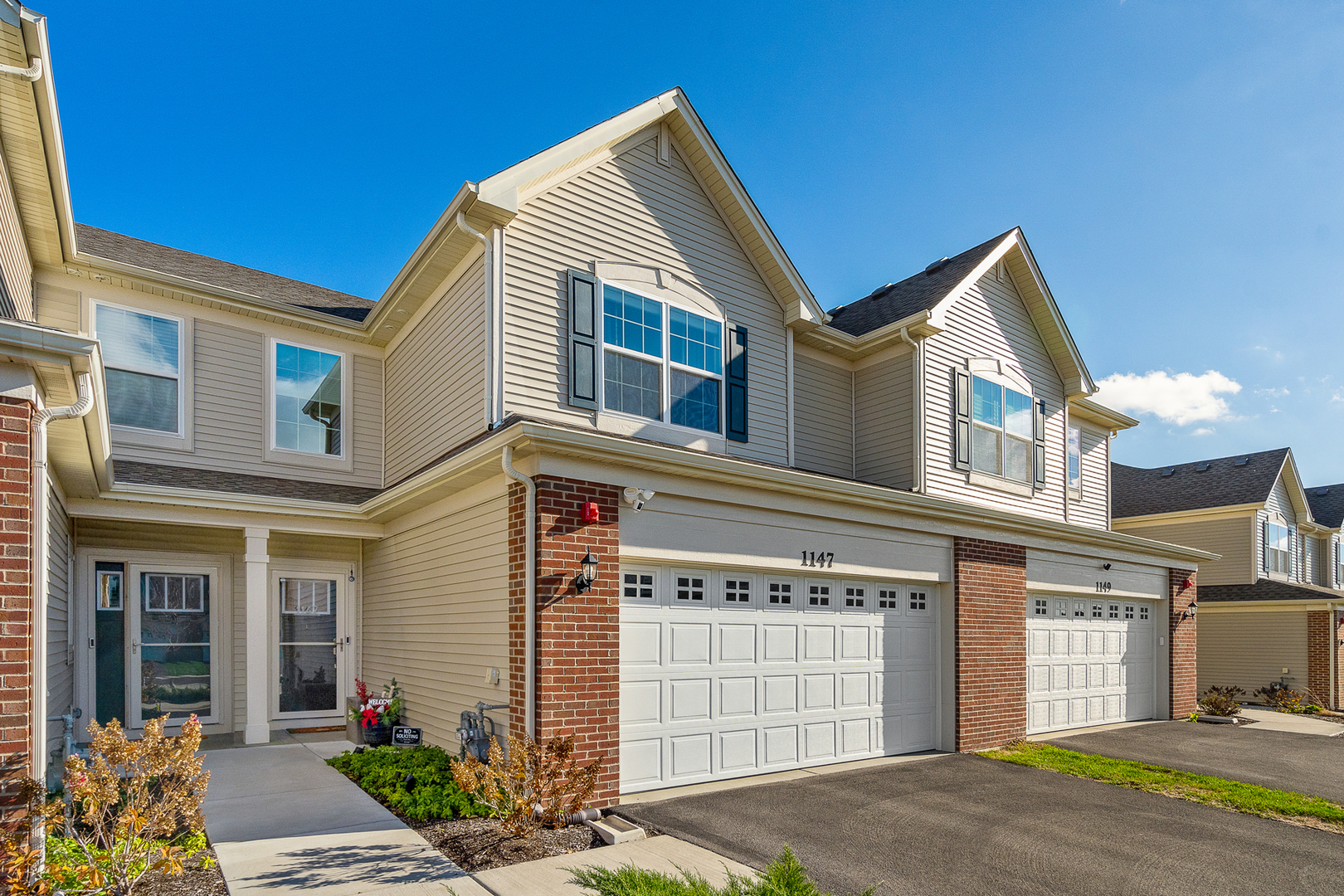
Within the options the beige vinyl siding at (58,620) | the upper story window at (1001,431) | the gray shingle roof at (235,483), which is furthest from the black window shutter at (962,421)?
the beige vinyl siding at (58,620)

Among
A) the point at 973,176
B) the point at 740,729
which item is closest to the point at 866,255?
the point at 973,176

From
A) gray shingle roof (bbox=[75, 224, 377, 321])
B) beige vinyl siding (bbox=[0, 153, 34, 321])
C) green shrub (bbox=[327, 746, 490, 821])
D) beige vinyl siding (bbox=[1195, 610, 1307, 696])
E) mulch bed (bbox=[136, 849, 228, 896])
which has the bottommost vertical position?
beige vinyl siding (bbox=[1195, 610, 1307, 696])

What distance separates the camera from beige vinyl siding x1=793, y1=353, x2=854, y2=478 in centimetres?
1221

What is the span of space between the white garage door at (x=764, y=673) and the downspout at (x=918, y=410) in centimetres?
201

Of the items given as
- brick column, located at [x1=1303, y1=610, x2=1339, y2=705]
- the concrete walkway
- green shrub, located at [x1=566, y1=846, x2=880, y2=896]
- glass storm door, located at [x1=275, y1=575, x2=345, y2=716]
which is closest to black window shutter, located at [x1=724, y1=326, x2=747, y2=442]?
the concrete walkway

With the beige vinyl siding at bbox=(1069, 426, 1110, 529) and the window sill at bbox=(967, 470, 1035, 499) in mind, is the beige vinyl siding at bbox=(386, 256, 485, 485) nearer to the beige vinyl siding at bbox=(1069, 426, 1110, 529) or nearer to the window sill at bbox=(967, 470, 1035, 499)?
the window sill at bbox=(967, 470, 1035, 499)

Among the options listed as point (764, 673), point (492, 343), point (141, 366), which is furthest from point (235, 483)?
point (764, 673)

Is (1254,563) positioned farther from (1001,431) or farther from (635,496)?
(635,496)

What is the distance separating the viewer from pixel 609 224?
981cm

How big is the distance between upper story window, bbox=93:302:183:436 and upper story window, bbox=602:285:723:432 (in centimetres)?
600

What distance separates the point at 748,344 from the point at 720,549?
375cm

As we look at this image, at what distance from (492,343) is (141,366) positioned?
534 centimetres

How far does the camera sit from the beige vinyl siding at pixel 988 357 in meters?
12.4

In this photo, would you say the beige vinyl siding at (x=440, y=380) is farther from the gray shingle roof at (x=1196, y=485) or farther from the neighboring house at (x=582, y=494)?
the gray shingle roof at (x=1196, y=485)
